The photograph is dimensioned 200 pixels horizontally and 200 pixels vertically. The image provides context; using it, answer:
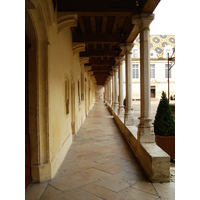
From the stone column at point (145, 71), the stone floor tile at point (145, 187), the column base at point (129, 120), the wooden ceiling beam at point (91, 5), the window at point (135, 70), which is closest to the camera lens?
the stone floor tile at point (145, 187)

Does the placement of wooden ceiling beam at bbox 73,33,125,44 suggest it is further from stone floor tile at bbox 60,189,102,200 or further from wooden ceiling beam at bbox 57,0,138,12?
stone floor tile at bbox 60,189,102,200

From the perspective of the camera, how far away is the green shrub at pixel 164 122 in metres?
4.23

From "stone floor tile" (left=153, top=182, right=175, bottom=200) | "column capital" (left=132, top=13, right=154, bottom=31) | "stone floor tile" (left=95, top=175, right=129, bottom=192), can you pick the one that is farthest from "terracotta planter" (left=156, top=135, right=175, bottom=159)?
"column capital" (left=132, top=13, right=154, bottom=31)

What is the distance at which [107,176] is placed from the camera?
3.23 meters

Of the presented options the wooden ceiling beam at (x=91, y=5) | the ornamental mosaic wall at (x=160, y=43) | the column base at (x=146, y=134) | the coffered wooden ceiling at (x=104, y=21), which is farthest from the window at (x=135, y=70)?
the column base at (x=146, y=134)

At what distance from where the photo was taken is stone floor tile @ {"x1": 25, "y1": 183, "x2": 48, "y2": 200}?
2.57m

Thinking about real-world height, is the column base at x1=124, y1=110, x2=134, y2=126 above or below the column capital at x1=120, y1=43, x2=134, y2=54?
below

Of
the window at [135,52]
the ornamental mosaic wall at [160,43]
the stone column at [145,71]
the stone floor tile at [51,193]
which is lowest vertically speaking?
the stone floor tile at [51,193]

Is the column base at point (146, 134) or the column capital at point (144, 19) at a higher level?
the column capital at point (144, 19)

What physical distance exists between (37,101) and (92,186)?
1490 mm

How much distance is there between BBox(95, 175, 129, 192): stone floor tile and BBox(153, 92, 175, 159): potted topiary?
1.55 meters

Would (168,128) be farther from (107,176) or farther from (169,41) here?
(169,41)

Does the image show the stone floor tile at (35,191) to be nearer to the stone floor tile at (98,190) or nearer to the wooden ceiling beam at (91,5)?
the stone floor tile at (98,190)
